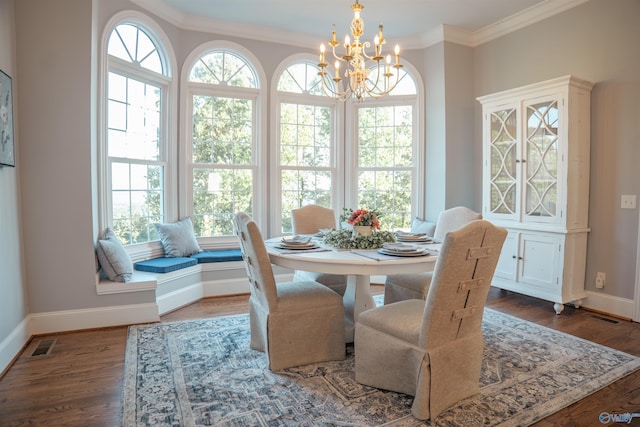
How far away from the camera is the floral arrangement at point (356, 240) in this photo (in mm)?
2664

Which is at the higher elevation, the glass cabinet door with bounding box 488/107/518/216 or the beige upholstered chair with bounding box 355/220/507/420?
the glass cabinet door with bounding box 488/107/518/216

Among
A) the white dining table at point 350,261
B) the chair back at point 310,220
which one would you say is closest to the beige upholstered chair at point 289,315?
the white dining table at point 350,261

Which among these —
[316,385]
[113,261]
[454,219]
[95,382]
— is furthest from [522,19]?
[95,382]

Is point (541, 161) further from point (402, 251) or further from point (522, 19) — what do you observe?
point (402, 251)

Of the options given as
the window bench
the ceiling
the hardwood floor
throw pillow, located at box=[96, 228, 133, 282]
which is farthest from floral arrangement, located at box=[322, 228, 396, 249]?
the ceiling

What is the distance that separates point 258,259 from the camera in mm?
2371

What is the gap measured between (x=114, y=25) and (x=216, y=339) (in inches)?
114

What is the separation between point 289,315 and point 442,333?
0.93m

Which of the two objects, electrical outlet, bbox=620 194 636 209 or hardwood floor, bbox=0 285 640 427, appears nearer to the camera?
hardwood floor, bbox=0 285 640 427

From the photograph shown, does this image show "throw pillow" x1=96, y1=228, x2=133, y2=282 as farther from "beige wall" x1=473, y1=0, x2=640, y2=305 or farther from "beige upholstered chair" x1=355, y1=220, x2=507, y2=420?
"beige wall" x1=473, y1=0, x2=640, y2=305

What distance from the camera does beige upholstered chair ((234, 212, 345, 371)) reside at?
2406 mm

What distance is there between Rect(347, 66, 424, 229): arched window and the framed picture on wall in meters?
3.39

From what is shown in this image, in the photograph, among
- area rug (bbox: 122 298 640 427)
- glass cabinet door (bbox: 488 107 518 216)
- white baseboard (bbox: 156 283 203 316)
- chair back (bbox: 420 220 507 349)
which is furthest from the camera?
glass cabinet door (bbox: 488 107 518 216)

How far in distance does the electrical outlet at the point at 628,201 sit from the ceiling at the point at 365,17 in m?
1.87
